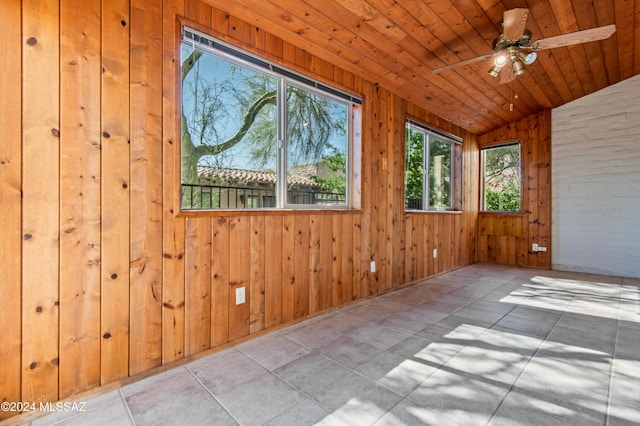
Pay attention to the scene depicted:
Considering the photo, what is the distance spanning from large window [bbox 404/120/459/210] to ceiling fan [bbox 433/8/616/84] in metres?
1.48

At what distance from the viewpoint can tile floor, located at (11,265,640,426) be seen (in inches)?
57.7

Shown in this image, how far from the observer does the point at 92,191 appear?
164cm

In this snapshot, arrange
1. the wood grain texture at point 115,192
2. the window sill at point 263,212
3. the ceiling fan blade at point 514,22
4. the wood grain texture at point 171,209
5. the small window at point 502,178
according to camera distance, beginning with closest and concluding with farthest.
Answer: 1. the wood grain texture at point 115,192
2. the wood grain texture at point 171,209
3. the window sill at point 263,212
4. the ceiling fan blade at point 514,22
5. the small window at point 502,178

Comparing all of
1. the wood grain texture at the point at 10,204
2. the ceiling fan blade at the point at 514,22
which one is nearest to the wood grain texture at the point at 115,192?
→ the wood grain texture at the point at 10,204

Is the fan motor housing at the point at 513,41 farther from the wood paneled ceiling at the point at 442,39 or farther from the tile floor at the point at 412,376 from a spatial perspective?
the tile floor at the point at 412,376

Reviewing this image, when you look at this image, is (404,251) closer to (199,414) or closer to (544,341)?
(544,341)

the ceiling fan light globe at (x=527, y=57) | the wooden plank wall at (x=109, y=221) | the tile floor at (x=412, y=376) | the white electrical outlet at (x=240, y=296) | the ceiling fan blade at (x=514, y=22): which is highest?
the ceiling fan blade at (x=514, y=22)

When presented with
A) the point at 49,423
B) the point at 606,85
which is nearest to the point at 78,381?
the point at 49,423

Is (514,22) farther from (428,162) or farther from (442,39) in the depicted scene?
(428,162)

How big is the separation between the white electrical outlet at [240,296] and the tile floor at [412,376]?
310mm

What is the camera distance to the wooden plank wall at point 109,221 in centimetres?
145

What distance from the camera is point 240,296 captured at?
2.26 meters

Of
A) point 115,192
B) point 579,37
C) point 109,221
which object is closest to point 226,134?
point 115,192

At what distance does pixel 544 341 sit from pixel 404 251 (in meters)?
1.84
